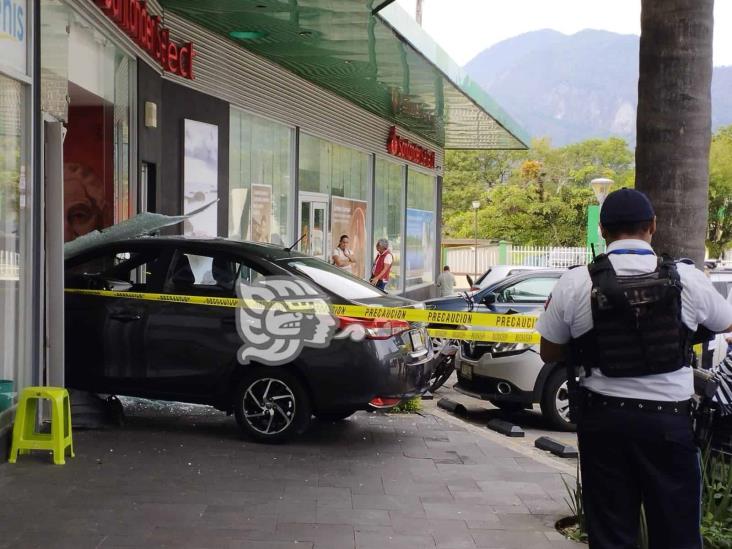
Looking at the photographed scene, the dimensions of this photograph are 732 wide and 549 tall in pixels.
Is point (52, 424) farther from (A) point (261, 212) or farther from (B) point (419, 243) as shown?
(B) point (419, 243)

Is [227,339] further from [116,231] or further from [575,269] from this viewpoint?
[575,269]

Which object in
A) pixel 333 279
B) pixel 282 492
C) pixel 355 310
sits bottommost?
pixel 282 492

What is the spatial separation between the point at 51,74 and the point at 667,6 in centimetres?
552

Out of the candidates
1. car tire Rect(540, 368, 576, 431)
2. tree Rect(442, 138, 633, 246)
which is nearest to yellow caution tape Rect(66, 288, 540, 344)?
car tire Rect(540, 368, 576, 431)

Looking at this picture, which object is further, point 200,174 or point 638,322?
point 200,174

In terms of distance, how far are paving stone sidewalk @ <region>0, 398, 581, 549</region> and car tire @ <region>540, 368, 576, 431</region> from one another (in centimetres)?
121

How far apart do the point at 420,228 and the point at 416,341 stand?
66.5ft

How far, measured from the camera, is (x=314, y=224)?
60.0ft

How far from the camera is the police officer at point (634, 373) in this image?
355 centimetres

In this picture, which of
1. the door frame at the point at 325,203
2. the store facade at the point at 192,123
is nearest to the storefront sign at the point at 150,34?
the store facade at the point at 192,123

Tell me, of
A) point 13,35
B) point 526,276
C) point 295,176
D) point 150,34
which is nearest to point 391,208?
point 295,176

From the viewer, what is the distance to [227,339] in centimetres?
734

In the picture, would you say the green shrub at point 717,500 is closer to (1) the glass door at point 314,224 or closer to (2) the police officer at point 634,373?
(2) the police officer at point 634,373

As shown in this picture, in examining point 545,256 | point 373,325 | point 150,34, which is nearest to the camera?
point 373,325
